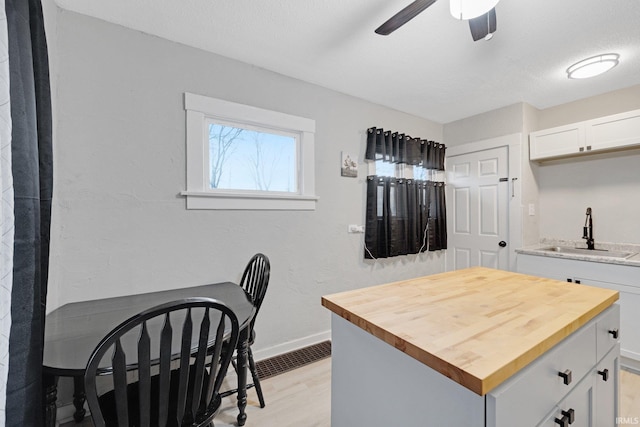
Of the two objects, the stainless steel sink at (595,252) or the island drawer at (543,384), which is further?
the stainless steel sink at (595,252)

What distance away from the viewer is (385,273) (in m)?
3.13

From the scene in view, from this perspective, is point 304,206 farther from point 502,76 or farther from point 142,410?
point 502,76

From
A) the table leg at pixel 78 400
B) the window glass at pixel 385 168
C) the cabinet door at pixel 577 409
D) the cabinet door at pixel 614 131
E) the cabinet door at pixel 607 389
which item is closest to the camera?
the cabinet door at pixel 577 409

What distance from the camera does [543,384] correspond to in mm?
841

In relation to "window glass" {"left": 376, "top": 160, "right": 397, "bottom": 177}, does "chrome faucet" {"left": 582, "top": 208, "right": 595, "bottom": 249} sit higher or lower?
lower

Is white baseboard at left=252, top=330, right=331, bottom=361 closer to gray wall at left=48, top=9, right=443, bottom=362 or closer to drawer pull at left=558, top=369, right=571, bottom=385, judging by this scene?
gray wall at left=48, top=9, right=443, bottom=362

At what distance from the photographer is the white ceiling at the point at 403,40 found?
1653 millimetres

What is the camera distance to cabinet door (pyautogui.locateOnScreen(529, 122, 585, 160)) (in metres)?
2.74

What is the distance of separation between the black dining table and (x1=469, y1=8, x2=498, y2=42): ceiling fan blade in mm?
1930

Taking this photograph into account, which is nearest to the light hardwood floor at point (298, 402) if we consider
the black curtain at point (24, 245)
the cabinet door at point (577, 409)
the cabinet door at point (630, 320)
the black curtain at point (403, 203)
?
the cabinet door at point (630, 320)

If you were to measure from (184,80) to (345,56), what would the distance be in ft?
4.01

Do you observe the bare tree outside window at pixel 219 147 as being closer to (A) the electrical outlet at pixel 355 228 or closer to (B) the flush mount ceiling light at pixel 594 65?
(A) the electrical outlet at pixel 355 228

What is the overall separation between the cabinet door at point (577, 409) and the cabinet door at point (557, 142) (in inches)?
100

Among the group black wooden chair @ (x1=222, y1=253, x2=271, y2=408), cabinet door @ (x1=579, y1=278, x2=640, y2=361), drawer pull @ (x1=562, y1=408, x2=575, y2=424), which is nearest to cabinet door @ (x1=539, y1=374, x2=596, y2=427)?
drawer pull @ (x1=562, y1=408, x2=575, y2=424)
